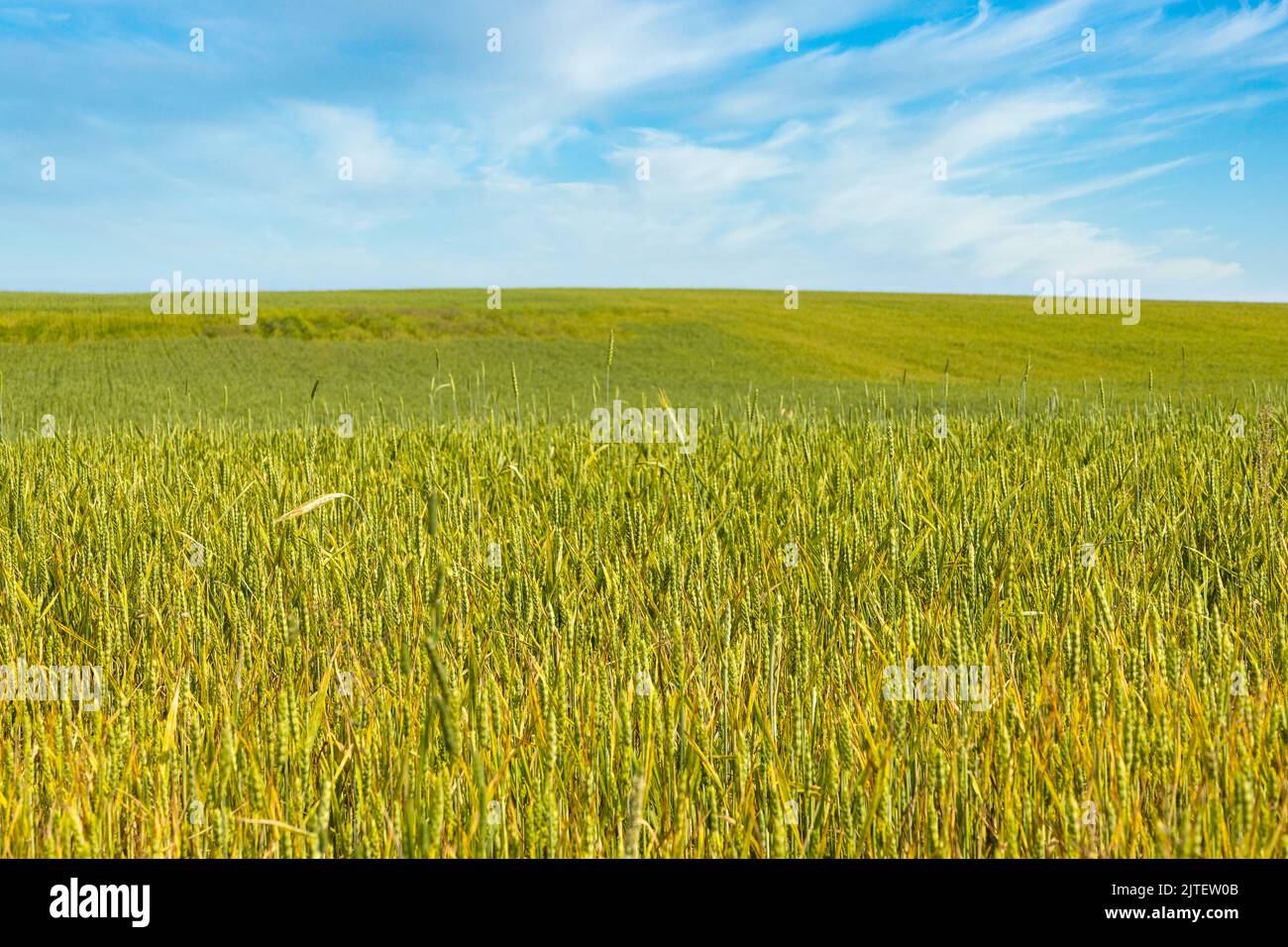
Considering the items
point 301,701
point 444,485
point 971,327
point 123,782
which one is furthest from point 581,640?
point 971,327

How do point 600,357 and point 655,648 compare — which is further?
point 600,357

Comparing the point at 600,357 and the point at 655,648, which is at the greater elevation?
the point at 600,357

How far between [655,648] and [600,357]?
20112 mm

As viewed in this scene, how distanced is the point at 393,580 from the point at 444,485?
1.35 metres

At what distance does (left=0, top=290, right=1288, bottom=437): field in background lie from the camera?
14992mm

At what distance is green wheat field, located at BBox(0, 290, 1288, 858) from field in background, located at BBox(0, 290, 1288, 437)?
8120 millimetres

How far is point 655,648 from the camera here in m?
2.03

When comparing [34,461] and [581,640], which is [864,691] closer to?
[581,640]

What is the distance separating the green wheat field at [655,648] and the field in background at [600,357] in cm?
Result: 812

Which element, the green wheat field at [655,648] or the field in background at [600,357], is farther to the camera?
the field in background at [600,357]

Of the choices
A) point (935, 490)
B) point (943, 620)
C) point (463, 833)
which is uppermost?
point (935, 490)

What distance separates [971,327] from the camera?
32.1 m

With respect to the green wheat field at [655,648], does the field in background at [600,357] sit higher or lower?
higher

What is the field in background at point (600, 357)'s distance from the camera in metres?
15.0
